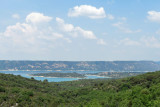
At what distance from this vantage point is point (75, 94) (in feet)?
291

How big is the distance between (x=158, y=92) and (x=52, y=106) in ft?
96.8

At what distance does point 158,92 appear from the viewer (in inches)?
1697

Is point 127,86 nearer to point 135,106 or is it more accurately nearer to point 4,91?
point 135,106

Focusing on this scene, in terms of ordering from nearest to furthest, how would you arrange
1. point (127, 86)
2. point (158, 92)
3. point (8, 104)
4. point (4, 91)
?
point (8, 104), point (158, 92), point (4, 91), point (127, 86)

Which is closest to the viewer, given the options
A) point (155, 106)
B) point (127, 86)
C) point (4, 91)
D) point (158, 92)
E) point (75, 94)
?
point (155, 106)

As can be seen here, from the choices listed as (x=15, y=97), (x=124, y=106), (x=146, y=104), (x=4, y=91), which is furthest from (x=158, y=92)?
(x=4, y=91)

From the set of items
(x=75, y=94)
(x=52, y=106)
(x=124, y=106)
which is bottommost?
(x=75, y=94)

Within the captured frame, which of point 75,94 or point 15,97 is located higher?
point 15,97

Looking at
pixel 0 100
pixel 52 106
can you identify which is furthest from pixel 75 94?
pixel 0 100

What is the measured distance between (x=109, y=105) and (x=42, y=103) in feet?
63.3

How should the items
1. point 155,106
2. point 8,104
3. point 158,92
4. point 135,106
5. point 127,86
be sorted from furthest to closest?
point 127,86
point 158,92
point 8,104
point 135,106
point 155,106

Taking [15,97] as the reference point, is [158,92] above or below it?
above

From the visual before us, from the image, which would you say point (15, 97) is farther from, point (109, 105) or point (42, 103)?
point (109, 105)

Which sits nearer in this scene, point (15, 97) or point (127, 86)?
point (15, 97)
